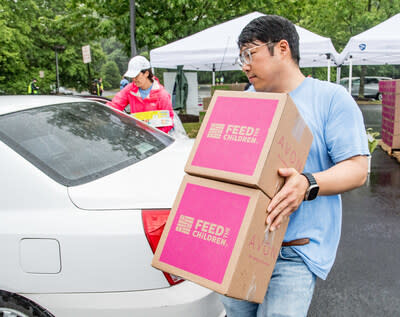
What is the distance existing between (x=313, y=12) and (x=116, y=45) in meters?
76.1

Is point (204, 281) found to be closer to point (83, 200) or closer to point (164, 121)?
point (83, 200)

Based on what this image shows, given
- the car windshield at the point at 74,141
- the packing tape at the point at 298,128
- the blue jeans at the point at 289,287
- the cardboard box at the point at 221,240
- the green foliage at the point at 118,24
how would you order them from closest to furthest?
the cardboard box at the point at 221,240 < the packing tape at the point at 298,128 < the blue jeans at the point at 289,287 < the car windshield at the point at 74,141 < the green foliage at the point at 118,24

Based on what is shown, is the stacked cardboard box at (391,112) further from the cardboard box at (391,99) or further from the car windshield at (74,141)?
the car windshield at (74,141)

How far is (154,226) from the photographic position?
75.9 inches

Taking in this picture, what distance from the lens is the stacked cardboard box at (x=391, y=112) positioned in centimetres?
788

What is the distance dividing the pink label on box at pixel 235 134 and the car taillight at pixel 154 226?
1.87 ft

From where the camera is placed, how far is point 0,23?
1948cm

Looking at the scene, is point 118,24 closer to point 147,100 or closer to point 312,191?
point 147,100

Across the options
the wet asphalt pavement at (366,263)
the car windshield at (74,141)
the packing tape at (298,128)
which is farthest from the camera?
the wet asphalt pavement at (366,263)

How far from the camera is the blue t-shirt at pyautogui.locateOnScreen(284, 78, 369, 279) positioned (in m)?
1.48

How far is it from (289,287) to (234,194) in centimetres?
46

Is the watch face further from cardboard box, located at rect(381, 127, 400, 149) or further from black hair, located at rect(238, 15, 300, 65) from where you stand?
cardboard box, located at rect(381, 127, 400, 149)

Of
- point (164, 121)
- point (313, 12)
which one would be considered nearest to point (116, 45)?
point (313, 12)

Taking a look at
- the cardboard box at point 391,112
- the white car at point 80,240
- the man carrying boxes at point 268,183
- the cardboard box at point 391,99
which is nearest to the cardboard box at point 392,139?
the cardboard box at point 391,112
